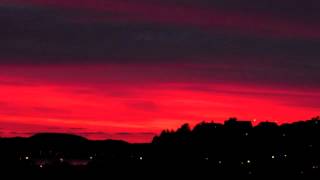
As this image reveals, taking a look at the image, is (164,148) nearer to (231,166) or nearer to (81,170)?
(231,166)

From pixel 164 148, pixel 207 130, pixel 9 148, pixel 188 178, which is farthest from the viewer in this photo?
pixel 207 130

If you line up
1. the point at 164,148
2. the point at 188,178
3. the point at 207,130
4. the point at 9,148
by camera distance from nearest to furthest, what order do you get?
the point at 188,178, the point at 9,148, the point at 164,148, the point at 207,130

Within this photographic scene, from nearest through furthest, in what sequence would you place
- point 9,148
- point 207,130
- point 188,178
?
1. point 188,178
2. point 9,148
3. point 207,130

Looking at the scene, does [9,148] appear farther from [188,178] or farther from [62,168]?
[188,178]

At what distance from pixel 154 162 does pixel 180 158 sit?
9.52ft

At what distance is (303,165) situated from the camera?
95.6 metres

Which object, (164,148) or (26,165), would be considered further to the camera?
(164,148)

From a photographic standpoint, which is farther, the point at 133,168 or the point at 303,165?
the point at 303,165

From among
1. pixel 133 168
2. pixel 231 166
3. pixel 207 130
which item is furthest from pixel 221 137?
pixel 133 168

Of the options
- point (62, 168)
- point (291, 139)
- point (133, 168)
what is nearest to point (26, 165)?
point (62, 168)

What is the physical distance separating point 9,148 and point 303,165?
87.1 feet

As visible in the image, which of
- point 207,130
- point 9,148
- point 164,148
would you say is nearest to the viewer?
point 9,148

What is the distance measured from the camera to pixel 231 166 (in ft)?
308

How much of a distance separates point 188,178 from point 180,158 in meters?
6.99
